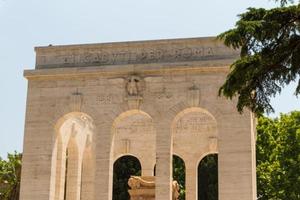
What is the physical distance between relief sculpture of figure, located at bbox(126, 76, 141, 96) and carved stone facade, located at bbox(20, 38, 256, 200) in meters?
0.02

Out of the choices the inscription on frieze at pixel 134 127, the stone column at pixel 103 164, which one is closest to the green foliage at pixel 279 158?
the inscription on frieze at pixel 134 127

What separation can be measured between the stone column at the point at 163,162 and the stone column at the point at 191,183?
5.20m

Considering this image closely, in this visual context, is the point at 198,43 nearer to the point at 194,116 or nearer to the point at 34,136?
the point at 194,116

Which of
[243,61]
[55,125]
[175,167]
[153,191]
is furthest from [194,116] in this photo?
[243,61]

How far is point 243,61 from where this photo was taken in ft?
47.0

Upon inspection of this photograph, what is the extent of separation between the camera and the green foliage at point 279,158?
117ft

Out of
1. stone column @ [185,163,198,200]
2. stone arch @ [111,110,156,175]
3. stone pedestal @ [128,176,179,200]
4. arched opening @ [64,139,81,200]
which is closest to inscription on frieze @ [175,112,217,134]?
stone arch @ [111,110,156,175]

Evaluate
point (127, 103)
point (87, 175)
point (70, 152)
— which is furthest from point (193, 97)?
point (87, 175)

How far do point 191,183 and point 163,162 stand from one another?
18.0 feet

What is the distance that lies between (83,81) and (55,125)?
240 centimetres

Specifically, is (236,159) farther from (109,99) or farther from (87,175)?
(87,175)

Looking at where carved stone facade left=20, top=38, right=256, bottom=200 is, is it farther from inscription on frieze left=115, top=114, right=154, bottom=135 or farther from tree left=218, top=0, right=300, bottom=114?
tree left=218, top=0, right=300, bottom=114

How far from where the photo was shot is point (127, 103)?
2575 cm

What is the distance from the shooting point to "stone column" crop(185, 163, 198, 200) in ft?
97.2
